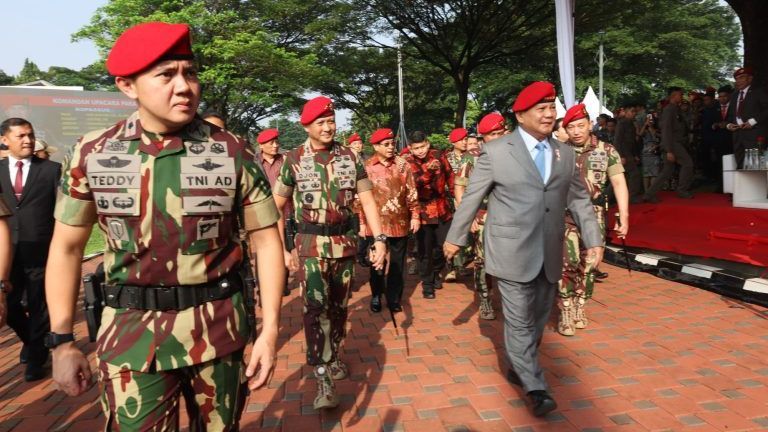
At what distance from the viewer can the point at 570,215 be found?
16.1 ft

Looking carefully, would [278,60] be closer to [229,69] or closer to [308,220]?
[229,69]

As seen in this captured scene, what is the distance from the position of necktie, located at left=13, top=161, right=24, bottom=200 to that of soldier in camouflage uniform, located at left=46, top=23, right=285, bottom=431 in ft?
11.2

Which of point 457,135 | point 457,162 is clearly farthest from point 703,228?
point 457,135

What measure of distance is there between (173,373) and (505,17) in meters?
18.2

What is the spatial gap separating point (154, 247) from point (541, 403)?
253 centimetres

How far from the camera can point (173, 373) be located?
6.05 ft

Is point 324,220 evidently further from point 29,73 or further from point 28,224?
point 29,73

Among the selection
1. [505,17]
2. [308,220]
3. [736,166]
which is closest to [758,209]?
[736,166]

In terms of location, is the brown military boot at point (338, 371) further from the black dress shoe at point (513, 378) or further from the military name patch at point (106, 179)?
the military name patch at point (106, 179)

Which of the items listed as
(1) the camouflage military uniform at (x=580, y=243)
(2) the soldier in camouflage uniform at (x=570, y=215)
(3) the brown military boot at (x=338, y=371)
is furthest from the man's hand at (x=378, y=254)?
(2) the soldier in camouflage uniform at (x=570, y=215)

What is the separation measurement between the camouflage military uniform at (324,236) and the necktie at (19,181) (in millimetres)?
2427

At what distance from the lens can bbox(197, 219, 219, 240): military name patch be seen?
1804 mm

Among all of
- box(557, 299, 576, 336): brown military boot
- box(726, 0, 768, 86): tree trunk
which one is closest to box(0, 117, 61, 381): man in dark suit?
box(557, 299, 576, 336): brown military boot

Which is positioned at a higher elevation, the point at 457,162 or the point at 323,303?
the point at 457,162
